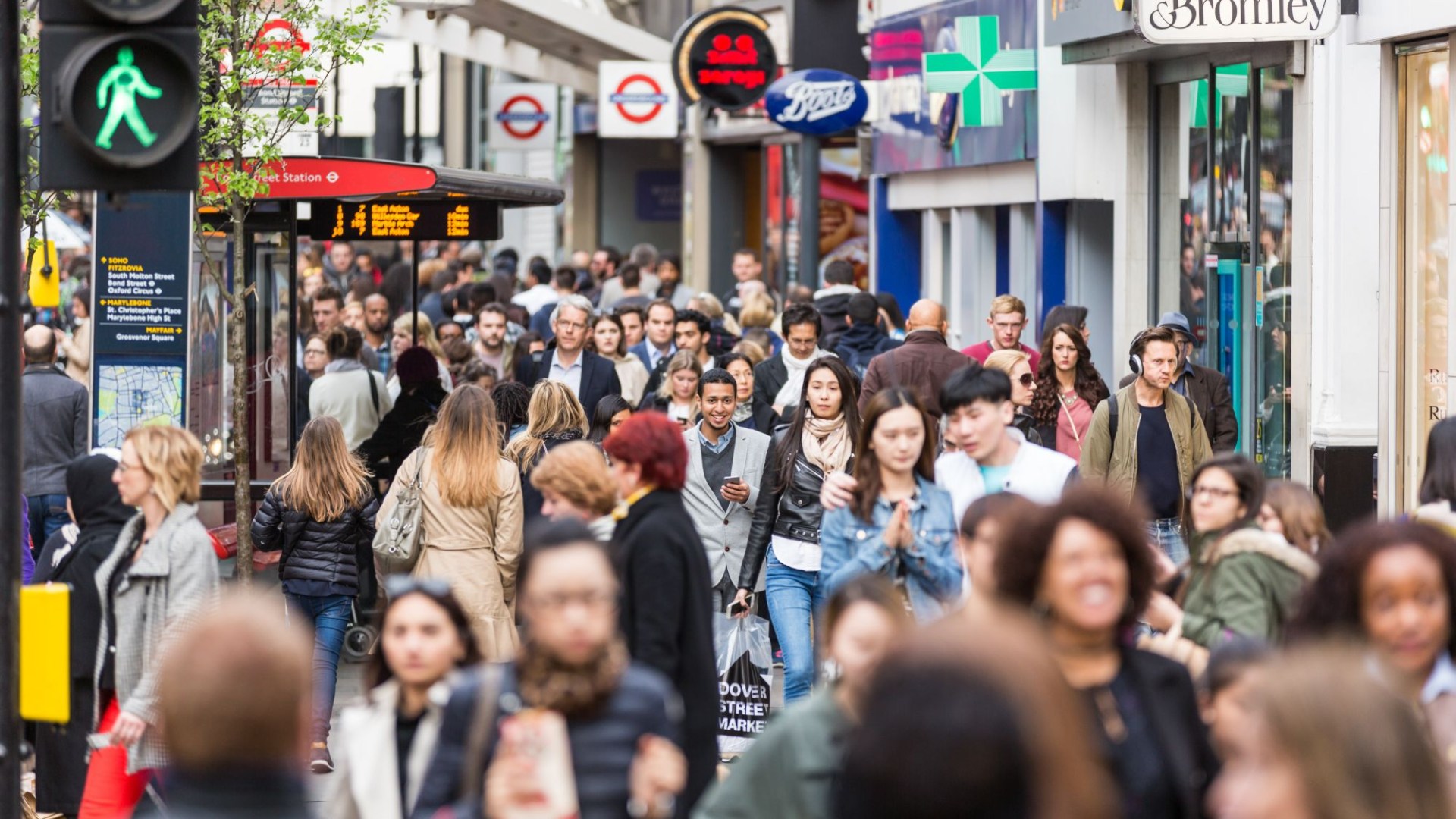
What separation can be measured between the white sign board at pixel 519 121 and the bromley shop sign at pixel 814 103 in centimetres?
1264

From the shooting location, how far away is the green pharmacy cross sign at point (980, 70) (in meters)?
19.1

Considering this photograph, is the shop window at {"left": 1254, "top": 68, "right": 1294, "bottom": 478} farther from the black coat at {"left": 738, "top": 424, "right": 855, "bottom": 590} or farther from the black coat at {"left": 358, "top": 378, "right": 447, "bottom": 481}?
the black coat at {"left": 738, "top": 424, "right": 855, "bottom": 590}

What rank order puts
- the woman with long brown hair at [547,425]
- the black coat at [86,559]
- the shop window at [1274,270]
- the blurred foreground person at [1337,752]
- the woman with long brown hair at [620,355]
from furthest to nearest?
the woman with long brown hair at [620,355]
the shop window at [1274,270]
the woman with long brown hair at [547,425]
the black coat at [86,559]
the blurred foreground person at [1337,752]

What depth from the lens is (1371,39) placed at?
12.6 metres

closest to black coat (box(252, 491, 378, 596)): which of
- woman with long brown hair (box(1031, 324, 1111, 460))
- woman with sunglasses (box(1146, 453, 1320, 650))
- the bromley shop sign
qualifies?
Result: woman with long brown hair (box(1031, 324, 1111, 460))

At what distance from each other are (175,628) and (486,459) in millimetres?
2642

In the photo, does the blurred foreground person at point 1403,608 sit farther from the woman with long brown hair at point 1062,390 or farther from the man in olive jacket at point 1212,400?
the woman with long brown hair at point 1062,390

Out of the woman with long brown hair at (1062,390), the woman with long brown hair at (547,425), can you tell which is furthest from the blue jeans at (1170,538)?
the woman with long brown hair at (547,425)

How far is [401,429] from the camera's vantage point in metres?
13.3

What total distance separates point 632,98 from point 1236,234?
13782 millimetres

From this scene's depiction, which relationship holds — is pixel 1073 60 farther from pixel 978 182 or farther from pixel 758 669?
pixel 758 669

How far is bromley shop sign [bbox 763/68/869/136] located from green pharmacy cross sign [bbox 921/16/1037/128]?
721 millimetres

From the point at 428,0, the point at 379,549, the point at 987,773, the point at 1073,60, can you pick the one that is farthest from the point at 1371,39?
the point at 987,773

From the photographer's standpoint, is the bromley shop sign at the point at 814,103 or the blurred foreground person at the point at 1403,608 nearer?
the blurred foreground person at the point at 1403,608
